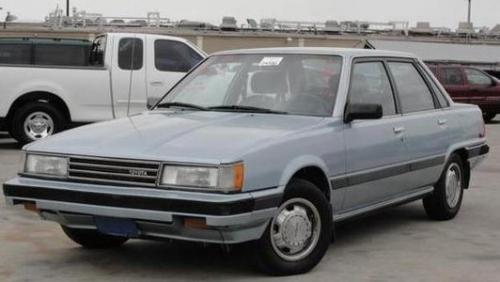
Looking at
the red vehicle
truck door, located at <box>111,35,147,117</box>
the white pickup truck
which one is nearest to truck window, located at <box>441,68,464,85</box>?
the red vehicle

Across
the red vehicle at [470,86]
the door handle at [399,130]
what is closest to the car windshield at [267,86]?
the door handle at [399,130]

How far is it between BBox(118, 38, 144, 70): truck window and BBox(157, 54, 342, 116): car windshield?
6328mm

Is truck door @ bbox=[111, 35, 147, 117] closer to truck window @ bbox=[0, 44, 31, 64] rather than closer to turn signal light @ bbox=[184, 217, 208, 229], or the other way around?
truck window @ bbox=[0, 44, 31, 64]

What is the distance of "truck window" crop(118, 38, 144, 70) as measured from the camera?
498 inches

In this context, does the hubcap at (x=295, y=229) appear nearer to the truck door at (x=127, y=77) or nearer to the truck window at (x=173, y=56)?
the truck door at (x=127, y=77)

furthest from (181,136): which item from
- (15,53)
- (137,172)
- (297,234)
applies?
(15,53)

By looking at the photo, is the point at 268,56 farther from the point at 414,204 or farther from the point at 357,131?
the point at 414,204

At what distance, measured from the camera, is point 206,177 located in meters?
4.73

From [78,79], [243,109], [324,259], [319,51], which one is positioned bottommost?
[324,259]

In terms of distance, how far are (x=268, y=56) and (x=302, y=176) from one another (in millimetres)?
1300

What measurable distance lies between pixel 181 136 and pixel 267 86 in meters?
1.13

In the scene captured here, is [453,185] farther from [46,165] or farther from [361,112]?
[46,165]

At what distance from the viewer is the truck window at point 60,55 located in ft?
42.1

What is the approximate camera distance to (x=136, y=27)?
52281mm
